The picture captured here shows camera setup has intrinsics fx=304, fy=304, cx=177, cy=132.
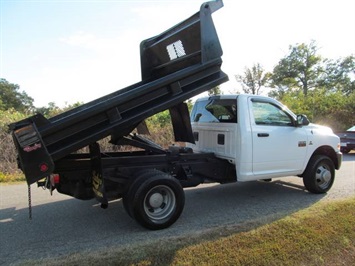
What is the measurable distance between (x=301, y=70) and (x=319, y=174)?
47.4 metres

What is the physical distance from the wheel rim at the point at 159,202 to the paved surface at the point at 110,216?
246 mm

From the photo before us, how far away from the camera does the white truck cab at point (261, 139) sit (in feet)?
18.3

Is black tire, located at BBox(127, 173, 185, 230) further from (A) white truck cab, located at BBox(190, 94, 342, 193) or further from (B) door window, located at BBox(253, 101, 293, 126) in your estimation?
(B) door window, located at BBox(253, 101, 293, 126)

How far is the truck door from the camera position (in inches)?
224

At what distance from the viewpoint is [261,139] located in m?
5.70

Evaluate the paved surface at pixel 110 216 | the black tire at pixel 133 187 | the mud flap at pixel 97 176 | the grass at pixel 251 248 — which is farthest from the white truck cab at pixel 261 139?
the mud flap at pixel 97 176

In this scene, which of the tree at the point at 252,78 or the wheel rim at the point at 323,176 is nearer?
the wheel rim at the point at 323,176

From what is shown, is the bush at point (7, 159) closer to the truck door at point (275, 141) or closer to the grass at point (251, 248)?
the grass at point (251, 248)

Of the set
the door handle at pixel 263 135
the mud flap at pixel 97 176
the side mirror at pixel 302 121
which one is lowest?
the mud flap at pixel 97 176

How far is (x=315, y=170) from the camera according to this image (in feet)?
21.0

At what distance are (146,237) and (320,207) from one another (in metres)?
3.20

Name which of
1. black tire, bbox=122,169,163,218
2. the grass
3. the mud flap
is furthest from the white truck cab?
the mud flap

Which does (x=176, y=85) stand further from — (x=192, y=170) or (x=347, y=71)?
(x=347, y=71)

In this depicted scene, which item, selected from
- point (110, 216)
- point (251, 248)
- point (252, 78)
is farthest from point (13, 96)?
point (251, 248)
